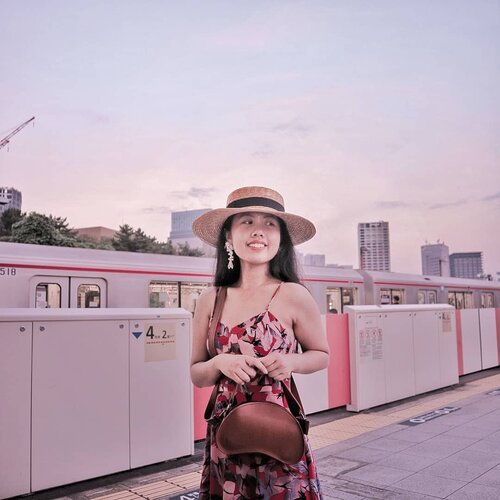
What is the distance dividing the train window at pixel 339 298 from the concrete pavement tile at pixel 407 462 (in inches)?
435

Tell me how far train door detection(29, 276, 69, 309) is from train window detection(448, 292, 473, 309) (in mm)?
16406

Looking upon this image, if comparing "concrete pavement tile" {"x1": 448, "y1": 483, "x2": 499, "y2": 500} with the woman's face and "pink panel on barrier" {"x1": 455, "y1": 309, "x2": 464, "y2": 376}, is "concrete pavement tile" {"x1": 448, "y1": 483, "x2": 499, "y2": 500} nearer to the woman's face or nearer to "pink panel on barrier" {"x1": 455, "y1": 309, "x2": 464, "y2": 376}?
the woman's face

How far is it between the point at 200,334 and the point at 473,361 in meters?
10.0

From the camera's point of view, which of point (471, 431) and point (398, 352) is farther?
point (398, 352)

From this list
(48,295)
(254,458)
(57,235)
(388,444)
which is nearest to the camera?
(254,458)

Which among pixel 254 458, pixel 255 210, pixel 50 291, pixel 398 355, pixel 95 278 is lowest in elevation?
pixel 398 355

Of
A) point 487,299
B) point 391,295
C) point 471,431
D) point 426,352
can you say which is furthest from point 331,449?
point 487,299

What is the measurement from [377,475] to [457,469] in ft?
2.42

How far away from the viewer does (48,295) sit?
987 centimetres

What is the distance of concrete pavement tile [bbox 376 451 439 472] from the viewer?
15.3ft

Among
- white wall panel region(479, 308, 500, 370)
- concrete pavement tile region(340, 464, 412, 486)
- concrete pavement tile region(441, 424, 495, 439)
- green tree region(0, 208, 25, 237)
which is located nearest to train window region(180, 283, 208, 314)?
white wall panel region(479, 308, 500, 370)

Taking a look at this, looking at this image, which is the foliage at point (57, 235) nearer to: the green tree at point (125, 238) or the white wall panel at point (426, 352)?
the green tree at point (125, 238)

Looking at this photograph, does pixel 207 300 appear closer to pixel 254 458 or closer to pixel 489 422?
pixel 254 458

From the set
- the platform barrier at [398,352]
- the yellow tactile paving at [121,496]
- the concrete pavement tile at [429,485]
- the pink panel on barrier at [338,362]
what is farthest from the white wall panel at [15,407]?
the platform barrier at [398,352]
